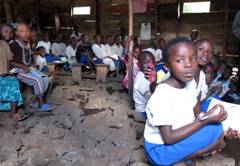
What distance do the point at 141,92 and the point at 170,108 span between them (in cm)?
189

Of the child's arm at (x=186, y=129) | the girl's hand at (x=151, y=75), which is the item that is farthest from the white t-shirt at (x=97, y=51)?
the child's arm at (x=186, y=129)

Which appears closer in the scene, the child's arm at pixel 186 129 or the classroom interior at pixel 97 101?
the child's arm at pixel 186 129

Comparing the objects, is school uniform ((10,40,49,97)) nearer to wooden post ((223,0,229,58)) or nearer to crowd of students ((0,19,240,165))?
crowd of students ((0,19,240,165))

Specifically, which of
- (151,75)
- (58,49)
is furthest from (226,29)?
(151,75)

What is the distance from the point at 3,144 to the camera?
3.10m

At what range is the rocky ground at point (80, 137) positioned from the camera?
2.75 meters

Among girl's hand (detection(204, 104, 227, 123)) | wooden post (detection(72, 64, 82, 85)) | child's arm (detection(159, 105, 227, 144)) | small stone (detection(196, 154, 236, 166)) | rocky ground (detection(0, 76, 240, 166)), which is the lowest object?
rocky ground (detection(0, 76, 240, 166))

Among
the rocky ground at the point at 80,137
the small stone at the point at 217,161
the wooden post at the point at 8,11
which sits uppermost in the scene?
the wooden post at the point at 8,11

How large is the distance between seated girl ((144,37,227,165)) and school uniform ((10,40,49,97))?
2572mm

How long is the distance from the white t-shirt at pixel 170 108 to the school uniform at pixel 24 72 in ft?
8.41

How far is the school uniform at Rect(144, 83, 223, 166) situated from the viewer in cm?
182

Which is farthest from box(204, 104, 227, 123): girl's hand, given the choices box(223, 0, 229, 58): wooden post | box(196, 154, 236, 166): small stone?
box(223, 0, 229, 58): wooden post

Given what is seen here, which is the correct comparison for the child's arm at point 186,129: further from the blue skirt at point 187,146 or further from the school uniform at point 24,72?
the school uniform at point 24,72

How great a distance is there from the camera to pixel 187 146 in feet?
6.11
